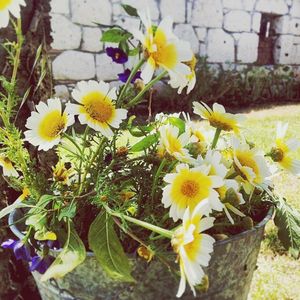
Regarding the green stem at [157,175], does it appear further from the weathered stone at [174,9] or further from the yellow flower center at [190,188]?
the weathered stone at [174,9]

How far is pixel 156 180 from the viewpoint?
106 cm

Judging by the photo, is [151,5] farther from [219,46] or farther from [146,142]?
[146,142]

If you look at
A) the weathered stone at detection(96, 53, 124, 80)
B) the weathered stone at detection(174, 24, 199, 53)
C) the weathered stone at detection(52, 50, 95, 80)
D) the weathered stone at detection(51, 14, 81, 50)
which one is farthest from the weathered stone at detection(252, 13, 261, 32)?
the weathered stone at detection(51, 14, 81, 50)

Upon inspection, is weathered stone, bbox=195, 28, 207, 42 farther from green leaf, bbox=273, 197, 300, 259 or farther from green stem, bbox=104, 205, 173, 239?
green stem, bbox=104, 205, 173, 239

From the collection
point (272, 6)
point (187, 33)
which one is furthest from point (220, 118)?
point (272, 6)

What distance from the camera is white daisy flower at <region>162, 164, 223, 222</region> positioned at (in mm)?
955

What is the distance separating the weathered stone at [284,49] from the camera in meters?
7.30

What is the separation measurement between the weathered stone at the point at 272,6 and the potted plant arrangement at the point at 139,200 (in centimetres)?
620

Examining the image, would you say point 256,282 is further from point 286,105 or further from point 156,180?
point 286,105

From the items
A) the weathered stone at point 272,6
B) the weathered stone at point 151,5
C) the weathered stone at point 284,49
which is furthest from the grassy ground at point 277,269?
the weathered stone at point 284,49

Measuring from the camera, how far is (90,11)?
522 cm

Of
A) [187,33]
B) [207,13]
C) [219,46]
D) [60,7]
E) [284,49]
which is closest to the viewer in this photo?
[60,7]

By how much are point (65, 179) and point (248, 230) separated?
0.47 meters

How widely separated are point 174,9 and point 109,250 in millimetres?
5319
